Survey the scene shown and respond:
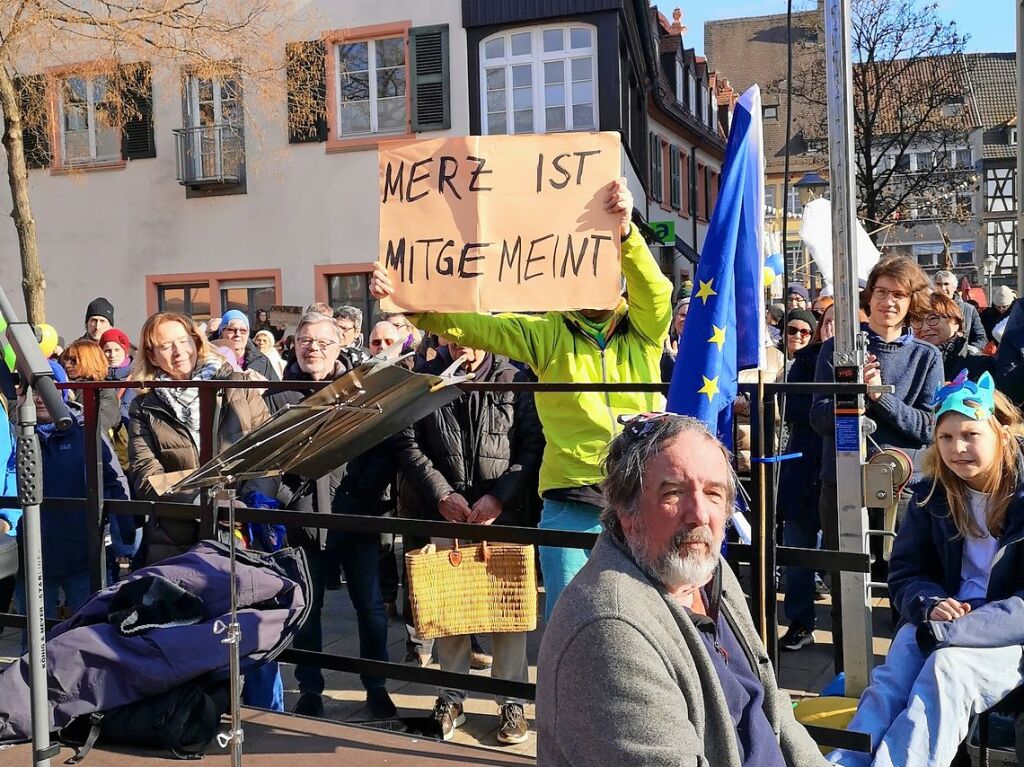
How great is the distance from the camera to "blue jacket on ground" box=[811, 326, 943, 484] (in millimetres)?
5066

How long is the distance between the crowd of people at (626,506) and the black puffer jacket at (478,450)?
11 mm

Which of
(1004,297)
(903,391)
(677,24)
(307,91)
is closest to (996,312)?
(1004,297)

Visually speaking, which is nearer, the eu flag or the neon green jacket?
the eu flag

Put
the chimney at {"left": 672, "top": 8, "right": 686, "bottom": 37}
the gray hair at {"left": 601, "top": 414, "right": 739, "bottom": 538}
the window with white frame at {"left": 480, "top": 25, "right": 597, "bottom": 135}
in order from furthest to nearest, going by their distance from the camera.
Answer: the chimney at {"left": 672, "top": 8, "right": 686, "bottom": 37}, the window with white frame at {"left": 480, "top": 25, "right": 597, "bottom": 135}, the gray hair at {"left": 601, "top": 414, "right": 739, "bottom": 538}

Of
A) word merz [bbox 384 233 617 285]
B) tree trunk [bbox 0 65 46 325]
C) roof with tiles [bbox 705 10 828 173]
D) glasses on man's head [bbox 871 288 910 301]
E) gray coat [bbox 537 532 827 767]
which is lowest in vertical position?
gray coat [bbox 537 532 827 767]

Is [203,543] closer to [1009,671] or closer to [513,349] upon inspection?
[513,349]

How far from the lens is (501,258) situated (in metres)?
3.77

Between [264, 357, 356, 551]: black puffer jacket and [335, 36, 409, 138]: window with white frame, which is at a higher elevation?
[335, 36, 409, 138]: window with white frame

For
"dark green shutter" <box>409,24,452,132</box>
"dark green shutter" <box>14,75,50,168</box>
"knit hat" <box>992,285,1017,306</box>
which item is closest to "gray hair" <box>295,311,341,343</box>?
"knit hat" <box>992,285,1017,306</box>

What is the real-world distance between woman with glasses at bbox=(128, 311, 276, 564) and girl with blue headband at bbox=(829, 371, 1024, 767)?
102 inches

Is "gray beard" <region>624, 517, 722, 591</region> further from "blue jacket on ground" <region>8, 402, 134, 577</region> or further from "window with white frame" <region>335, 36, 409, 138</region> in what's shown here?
"window with white frame" <region>335, 36, 409, 138</region>

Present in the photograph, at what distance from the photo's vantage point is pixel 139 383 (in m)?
4.26

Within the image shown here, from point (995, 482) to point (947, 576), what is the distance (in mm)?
371

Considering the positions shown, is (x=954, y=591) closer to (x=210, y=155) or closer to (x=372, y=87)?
(x=372, y=87)
